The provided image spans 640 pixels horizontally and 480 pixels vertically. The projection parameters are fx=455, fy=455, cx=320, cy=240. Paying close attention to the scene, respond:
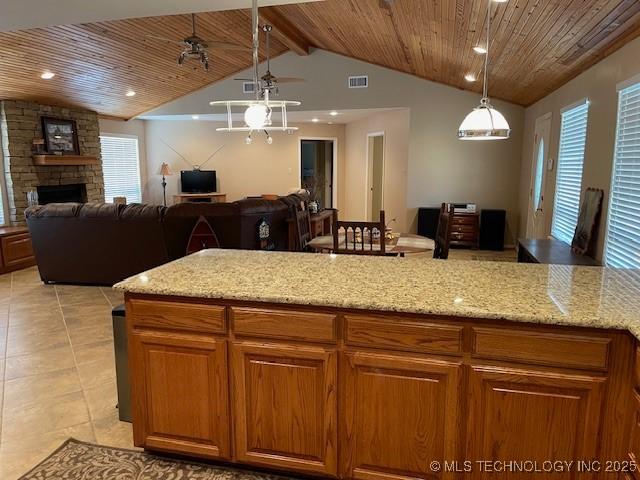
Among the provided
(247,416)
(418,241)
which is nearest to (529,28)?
(418,241)

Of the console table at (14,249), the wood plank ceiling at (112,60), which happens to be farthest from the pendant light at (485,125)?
the console table at (14,249)

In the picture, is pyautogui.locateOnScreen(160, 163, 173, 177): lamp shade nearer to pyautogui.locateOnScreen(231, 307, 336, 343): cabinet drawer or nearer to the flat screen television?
the flat screen television

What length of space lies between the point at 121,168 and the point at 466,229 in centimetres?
714

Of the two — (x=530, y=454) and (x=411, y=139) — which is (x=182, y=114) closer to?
(x=411, y=139)

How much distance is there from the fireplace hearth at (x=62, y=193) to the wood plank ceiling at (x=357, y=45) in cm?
140

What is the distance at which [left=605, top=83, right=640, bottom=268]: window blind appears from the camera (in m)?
3.14

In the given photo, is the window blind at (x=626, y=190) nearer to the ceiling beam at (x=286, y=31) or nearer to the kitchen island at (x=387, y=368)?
the kitchen island at (x=387, y=368)

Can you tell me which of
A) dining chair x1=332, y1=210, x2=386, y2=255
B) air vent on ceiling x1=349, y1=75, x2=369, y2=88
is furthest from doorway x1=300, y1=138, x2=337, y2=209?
dining chair x1=332, y1=210, x2=386, y2=255

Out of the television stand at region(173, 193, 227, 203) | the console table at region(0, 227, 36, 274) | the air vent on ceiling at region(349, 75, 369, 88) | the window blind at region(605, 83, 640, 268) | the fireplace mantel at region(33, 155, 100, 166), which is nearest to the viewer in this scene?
the window blind at region(605, 83, 640, 268)

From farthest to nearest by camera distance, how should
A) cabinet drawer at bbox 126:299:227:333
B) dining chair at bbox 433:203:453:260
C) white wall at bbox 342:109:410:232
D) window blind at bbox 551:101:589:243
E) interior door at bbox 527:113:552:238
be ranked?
white wall at bbox 342:109:410:232 → interior door at bbox 527:113:552:238 → window blind at bbox 551:101:589:243 → dining chair at bbox 433:203:453:260 → cabinet drawer at bbox 126:299:227:333

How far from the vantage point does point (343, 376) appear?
75.9 inches

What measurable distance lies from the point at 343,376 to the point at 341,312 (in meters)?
0.28

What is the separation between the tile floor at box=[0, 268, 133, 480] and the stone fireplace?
236 cm

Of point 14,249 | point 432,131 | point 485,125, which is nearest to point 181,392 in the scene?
point 485,125
